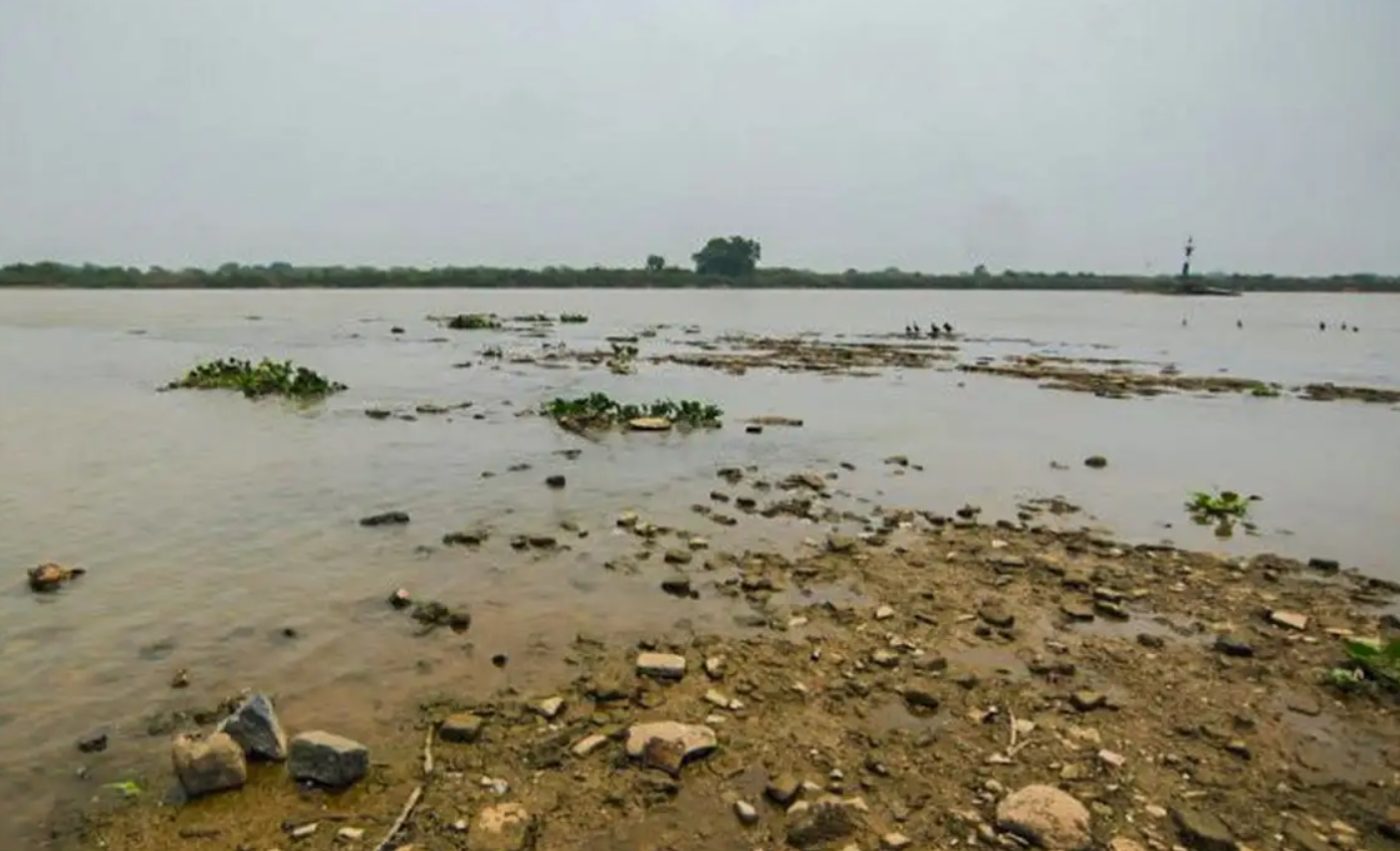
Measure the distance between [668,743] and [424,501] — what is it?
349 inches

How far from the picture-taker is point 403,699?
23.0 feet

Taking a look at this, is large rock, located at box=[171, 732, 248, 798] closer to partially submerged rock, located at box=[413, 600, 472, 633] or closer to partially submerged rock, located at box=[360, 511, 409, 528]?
partially submerged rock, located at box=[413, 600, 472, 633]

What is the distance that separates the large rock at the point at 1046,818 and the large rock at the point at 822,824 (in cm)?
98

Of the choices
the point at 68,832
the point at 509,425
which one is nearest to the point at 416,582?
the point at 68,832

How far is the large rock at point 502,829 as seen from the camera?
5.17m

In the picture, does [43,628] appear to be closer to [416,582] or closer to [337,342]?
[416,582]

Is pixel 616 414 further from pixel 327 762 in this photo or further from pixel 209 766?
pixel 209 766

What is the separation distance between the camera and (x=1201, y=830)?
530cm

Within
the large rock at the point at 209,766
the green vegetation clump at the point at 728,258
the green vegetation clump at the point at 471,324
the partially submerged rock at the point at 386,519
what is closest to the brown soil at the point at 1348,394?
the partially submerged rock at the point at 386,519

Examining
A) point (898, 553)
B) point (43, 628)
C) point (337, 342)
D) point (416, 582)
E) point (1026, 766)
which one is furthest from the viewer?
point (337, 342)

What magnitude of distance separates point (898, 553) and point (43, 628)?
9824 mm

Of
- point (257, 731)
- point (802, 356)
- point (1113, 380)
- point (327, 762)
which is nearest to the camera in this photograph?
point (327, 762)

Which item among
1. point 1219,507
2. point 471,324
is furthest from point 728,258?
point 1219,507

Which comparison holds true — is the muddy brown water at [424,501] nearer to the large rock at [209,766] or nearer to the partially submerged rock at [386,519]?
the partially submerged rock at [386,519]
